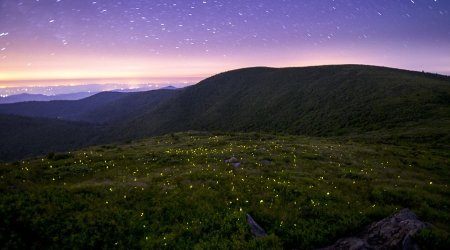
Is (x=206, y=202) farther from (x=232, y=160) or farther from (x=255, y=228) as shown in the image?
(x=232, y=160)

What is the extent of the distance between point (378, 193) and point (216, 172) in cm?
894

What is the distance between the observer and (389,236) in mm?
9961

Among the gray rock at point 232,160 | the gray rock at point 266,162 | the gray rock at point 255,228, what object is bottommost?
the gray rock at point 255,228

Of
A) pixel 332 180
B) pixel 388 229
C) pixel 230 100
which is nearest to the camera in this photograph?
pixel 388 229

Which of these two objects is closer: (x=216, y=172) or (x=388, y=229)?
(x=388, y=229)

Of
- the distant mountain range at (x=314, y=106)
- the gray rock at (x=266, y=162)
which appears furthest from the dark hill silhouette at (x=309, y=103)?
the gray rock at (x=266, y=162)

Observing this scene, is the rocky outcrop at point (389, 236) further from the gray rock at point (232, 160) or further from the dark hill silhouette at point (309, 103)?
the dark hill silhouette at point (309, 103)

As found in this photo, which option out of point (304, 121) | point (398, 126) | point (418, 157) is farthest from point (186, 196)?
point (304, 121)

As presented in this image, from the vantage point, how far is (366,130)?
52688mm

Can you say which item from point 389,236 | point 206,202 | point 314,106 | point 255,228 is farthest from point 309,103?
point 389,236

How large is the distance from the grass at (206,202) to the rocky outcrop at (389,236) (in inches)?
18.3

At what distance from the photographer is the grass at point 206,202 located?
1091 centimetres

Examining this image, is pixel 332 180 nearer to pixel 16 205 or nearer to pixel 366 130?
pixel 16 205

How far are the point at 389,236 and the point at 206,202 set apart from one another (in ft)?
24.1
